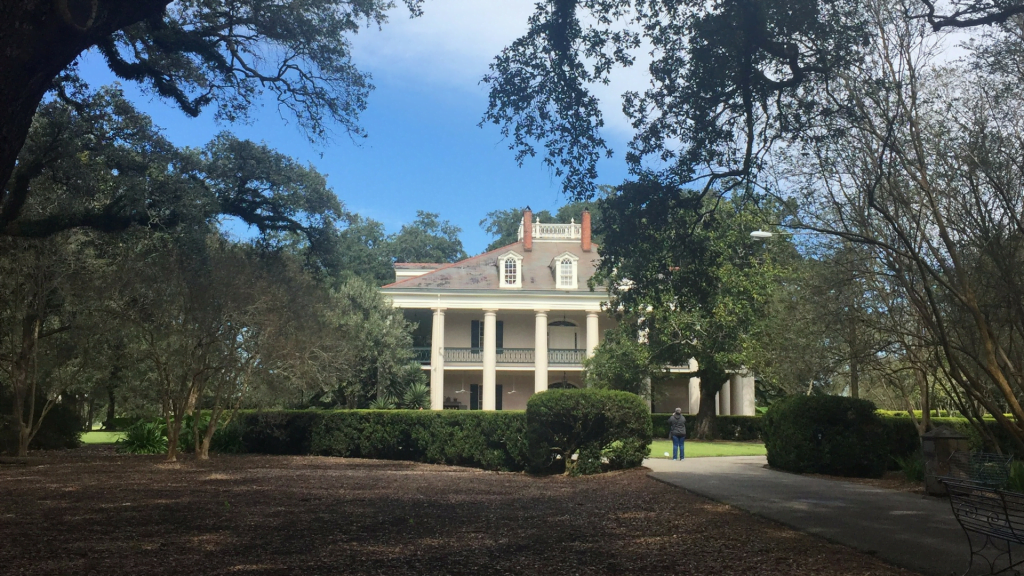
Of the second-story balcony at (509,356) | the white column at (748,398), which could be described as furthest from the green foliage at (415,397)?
the white column at (748,398)

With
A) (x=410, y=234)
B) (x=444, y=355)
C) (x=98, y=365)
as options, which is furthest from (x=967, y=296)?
(x=410, y=234)

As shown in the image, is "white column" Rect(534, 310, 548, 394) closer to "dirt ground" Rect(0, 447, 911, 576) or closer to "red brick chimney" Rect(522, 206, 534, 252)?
"red brick chimney" Rect(522, 206, 534, 252)

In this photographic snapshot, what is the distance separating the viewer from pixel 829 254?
44.2 feet

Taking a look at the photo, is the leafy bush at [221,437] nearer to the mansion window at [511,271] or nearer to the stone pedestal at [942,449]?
the stone pedestal at [942,449]

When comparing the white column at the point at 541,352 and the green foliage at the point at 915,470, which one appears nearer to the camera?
the green foliage at the point at 915,470

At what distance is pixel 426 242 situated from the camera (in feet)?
208

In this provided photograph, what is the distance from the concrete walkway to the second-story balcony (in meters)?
Answer: 25.2

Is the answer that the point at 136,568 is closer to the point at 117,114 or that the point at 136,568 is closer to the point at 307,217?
the point at 117,114

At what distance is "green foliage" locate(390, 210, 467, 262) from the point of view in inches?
2447

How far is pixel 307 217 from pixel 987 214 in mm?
12978

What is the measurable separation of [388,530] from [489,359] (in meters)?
29.9

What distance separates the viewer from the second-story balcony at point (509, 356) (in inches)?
1535

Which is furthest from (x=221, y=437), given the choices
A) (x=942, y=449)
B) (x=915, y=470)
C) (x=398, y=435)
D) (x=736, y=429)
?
(x=736, y=429)

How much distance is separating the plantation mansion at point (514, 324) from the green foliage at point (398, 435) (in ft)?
Answer: 49.5
